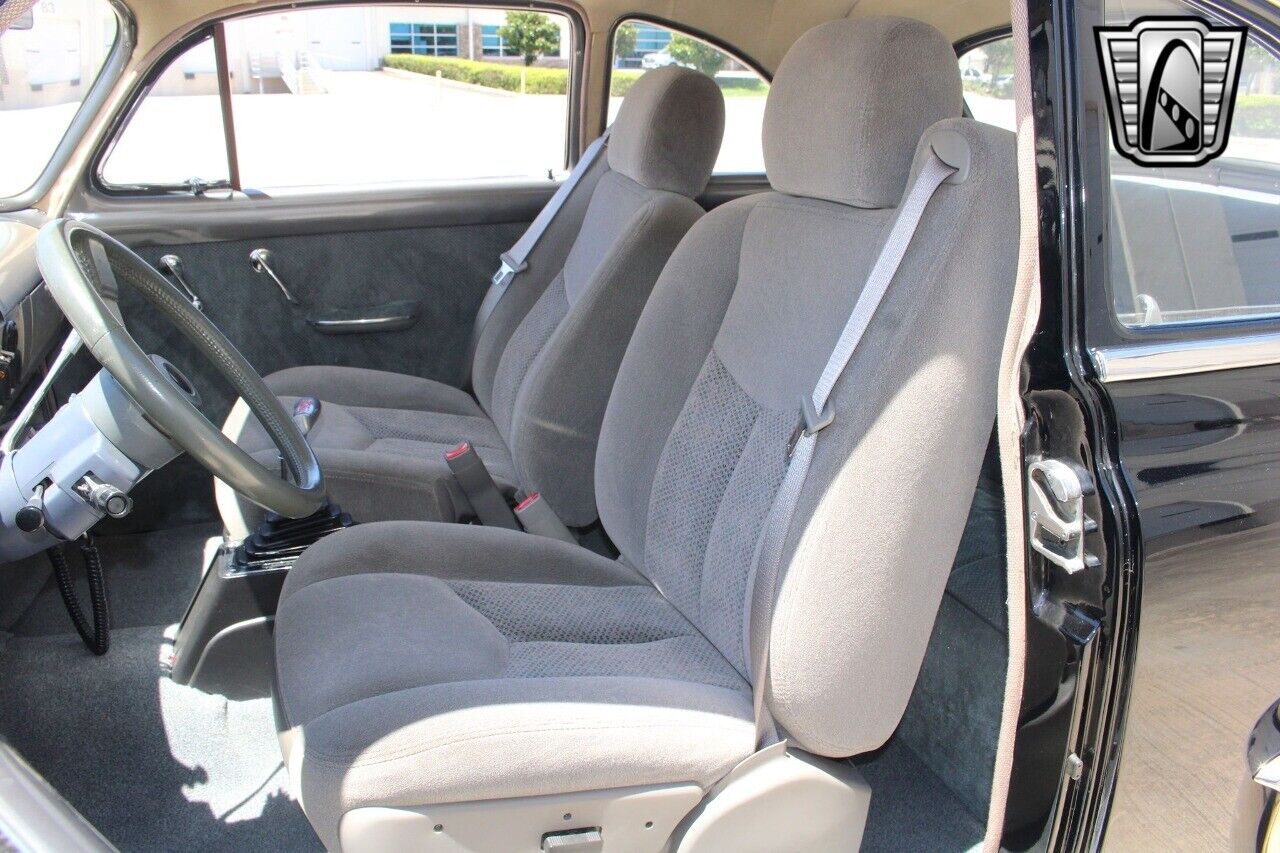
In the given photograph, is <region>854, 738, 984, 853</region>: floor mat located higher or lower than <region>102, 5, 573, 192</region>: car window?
lower

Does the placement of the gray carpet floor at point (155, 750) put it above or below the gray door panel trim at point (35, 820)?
below

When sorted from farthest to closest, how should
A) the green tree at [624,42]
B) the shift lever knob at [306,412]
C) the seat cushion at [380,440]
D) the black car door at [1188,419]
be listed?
the green tree at [624,42]
the shift lever knob at [306,412]
the seat cushion at [380,440]
the black car door at [1188,419]

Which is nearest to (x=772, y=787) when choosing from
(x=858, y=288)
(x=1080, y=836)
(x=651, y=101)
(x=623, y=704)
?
(x=623, y=704)

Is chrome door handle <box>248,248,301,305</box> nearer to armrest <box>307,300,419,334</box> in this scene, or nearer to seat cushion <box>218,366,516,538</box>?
armrest <box>307,300,419,334</box>

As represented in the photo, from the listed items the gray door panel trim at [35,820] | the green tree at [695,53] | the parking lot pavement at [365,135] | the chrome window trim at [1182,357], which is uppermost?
the green tree at [695,53]

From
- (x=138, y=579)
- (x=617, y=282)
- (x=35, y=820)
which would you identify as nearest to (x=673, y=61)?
(x=617, y=282)

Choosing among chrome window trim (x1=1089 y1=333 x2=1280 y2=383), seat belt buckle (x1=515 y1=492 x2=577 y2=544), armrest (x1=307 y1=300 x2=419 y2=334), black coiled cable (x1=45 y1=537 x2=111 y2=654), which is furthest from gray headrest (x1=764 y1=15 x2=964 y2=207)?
armrest (x1=307 y1=300 x2=419 y2=334)

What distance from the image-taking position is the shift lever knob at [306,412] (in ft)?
7.51

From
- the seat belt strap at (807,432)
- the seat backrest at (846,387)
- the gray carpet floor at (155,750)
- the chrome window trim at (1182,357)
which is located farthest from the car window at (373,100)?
the chrome window trim at (1182,357)

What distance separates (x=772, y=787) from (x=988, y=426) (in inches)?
19.2

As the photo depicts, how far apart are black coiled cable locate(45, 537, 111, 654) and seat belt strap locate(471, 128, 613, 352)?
1021 millimetres

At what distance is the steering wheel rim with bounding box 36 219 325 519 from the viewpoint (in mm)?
1268

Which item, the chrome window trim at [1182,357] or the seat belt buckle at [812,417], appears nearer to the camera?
the chrome window trim at [1182,357]

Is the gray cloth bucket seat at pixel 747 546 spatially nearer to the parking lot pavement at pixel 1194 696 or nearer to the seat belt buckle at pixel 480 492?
the parking lot pavement at pixel 1194 696
